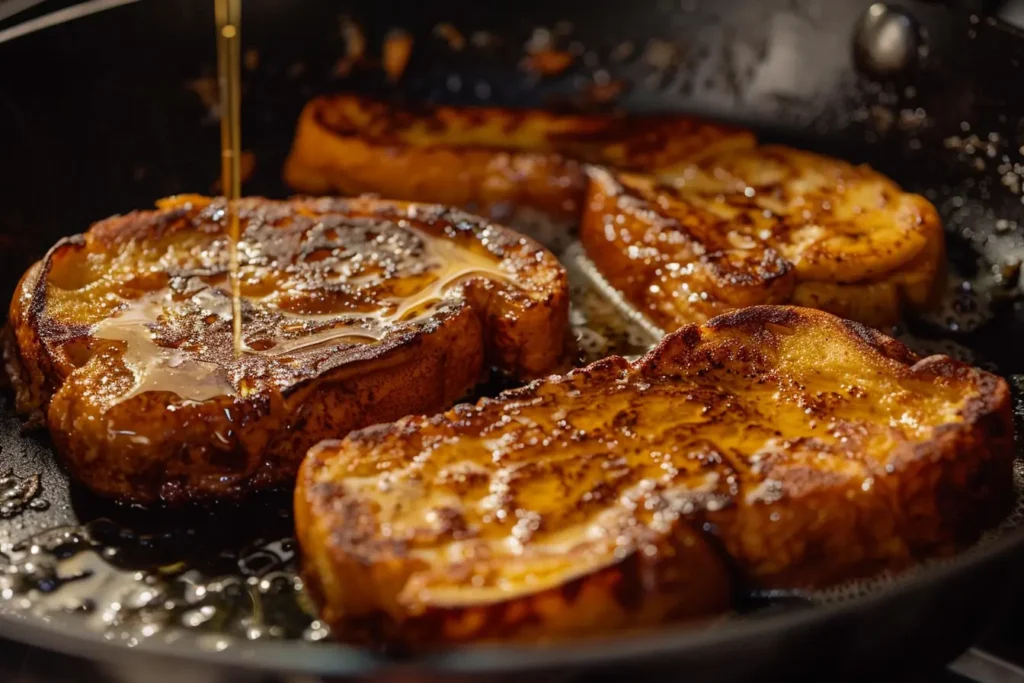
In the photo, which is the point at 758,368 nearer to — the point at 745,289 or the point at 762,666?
the point at 745,289

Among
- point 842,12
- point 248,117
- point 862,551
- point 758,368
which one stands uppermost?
point 842,12

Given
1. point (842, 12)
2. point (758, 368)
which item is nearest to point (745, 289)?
point (758, 368)

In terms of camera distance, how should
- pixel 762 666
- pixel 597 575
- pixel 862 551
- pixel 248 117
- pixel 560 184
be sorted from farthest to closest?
pixel 248 117, pixel 560 184, pixel 862 551, pixel 597 575, pixel 762 666

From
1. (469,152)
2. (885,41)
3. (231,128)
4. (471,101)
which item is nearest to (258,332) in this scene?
(231,128)

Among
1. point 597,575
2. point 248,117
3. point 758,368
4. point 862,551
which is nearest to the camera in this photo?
point 597,575

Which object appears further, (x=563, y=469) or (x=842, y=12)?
(x=842, y=12)

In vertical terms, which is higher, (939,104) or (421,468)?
(939,104)

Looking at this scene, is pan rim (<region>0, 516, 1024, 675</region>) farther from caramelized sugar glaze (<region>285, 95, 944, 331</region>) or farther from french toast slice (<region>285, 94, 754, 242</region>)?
french toast slice (<region>285, 94, 754, 242</region>)
